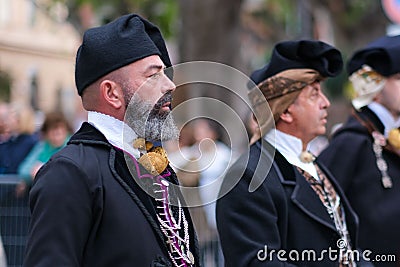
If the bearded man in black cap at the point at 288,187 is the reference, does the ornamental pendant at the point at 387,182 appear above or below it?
below

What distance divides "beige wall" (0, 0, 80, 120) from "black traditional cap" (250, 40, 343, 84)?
79.7 ft

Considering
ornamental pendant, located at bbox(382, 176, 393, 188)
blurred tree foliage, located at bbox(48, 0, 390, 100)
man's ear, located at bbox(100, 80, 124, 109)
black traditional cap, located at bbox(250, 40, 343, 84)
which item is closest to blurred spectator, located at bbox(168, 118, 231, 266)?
black traditional cap, located at bbox(250, 40, 343, 84)

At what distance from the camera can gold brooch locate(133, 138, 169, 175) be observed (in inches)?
134

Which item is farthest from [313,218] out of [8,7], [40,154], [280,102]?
[8,7]

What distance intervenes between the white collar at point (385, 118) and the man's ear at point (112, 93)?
2.38 metres

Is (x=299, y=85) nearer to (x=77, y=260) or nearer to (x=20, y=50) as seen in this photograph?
(x=77, y=260)

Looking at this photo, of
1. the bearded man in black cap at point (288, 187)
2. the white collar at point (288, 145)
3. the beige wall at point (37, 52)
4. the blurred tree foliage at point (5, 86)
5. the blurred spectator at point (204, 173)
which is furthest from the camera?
the beige wall at point (37, 52)

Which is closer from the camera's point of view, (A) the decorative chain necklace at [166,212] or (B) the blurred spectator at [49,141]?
(A) the decorative chain necklace at [166,212]

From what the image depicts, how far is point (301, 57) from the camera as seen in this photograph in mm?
4535

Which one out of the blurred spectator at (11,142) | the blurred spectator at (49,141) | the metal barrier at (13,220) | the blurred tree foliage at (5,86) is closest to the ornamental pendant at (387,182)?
the metal barrier at (13,220)

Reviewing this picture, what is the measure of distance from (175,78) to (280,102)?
0.97 metres

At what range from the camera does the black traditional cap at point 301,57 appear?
4504 mm

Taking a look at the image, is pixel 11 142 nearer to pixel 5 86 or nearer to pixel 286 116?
pixel 286 116

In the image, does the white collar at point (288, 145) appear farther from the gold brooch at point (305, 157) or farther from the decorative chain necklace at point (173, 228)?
the decorative chain necklace at point (173, 228)
